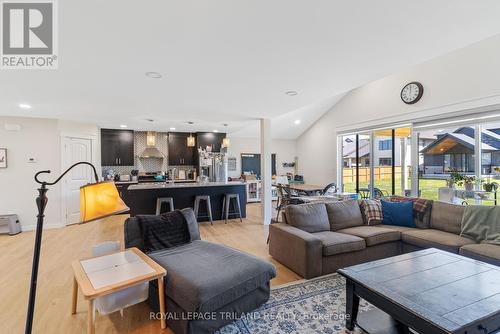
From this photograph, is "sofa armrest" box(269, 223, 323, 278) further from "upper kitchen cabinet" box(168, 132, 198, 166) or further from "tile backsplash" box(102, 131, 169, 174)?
"tile backsplash" box(102, 131, 169, 174)

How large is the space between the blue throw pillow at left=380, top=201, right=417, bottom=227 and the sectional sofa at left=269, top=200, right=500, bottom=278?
0.34ft

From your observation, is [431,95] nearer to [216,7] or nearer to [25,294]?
[216,7]

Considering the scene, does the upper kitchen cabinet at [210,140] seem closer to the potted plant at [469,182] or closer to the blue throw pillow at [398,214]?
the blue throw pillow at [398,214]

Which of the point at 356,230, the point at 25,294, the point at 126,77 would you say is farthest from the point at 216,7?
the point at 25,294

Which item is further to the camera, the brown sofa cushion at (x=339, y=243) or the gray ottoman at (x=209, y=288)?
the brown sofa cushion at (x=339, y=243)

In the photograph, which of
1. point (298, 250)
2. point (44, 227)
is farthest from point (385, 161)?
point (44, 227)

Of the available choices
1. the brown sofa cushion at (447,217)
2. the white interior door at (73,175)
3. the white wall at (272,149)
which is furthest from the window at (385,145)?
the white interior door at (73,175)

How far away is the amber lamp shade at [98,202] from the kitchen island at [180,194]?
3.98 meters

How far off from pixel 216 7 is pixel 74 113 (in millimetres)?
4557

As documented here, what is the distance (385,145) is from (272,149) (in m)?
4.07

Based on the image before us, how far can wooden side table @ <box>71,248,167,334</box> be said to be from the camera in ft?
5.44

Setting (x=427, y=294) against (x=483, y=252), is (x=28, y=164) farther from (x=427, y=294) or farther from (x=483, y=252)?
(x=483, y=252)

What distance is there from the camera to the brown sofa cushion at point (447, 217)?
3.25 m

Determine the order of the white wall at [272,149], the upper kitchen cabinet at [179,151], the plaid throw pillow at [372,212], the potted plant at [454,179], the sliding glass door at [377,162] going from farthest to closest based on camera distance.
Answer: the white wall at [272,149], the upper kitchen cabinet at [179,151], the sliding glass door at [377,162], the potted plant at [454,179], the plaid throw pillow at [372,212]
